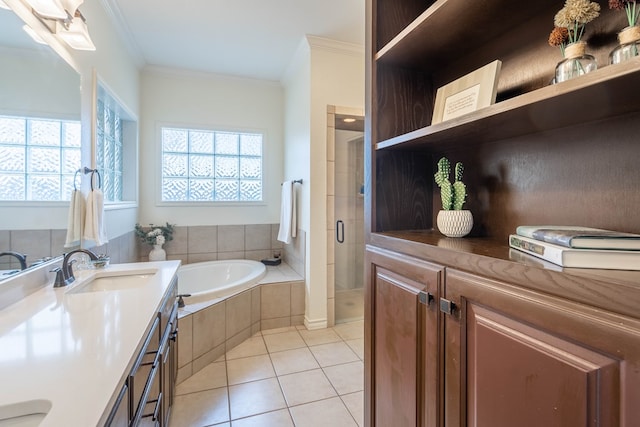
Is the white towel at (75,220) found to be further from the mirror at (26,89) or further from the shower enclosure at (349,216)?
the shower enclosure at (349,216)

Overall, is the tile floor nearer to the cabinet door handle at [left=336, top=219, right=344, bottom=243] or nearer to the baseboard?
the baseboard

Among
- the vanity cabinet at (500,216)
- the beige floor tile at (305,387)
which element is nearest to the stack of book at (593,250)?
the vanity cabinet at (500,216)

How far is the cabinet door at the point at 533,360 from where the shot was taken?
1.48 ft

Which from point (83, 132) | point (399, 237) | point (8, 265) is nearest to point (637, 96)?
point (399, 237)

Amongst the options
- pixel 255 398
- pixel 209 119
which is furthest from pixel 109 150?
pixel 255 398

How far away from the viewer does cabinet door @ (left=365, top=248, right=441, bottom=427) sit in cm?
82

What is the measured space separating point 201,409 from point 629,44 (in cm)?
227

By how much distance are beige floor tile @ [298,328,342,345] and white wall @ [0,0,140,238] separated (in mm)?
1818

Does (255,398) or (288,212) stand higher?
(288,212)

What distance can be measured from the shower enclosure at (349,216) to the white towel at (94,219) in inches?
79.7

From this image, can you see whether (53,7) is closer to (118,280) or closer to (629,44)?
(118,280)

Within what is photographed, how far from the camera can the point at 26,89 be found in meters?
1.26

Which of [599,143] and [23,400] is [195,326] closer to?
[23,400]

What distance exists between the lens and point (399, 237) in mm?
979
